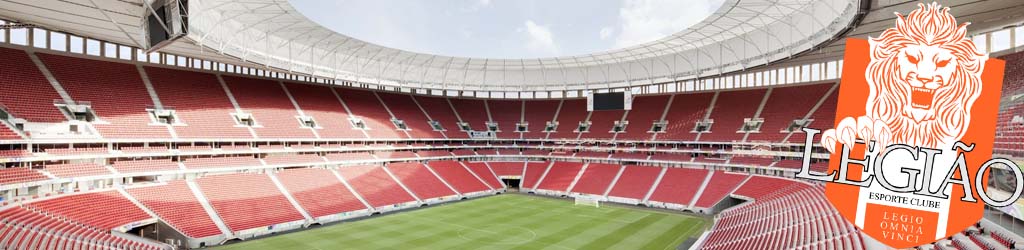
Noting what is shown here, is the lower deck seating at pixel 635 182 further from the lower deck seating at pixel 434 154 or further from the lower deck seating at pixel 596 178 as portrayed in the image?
the lower deck seating at pixel 434 154

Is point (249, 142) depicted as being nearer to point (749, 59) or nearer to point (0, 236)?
point (0, 236)

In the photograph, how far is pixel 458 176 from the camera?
45.0 m

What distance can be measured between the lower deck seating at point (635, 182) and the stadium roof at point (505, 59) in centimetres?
808

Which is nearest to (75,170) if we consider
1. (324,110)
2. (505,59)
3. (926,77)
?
(324,110)

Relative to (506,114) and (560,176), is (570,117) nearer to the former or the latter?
(506,114)

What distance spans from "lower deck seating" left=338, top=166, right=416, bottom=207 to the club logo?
31.5m

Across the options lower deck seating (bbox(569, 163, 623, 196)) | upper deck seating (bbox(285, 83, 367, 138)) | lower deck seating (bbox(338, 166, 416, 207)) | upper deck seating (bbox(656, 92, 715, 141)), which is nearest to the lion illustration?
lower deck seating (bbox(338, 166, 416, 207))

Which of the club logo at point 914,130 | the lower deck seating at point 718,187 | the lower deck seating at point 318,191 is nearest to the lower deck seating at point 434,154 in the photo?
the lower deck seating at point 318,191

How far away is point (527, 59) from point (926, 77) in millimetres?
37126

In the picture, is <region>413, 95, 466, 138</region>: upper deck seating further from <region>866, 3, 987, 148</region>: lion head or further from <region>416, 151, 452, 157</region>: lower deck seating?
<region>866, 3, 987, 148</region>: lion head

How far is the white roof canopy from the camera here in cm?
2550

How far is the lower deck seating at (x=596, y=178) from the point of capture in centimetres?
4275

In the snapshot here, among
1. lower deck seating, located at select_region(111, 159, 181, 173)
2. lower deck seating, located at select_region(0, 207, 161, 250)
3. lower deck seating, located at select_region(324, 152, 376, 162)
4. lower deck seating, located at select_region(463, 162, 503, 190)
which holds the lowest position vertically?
lower deck seating, located at select_region(463, 162, 503, 190)

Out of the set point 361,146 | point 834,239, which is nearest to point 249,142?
point 361,146
